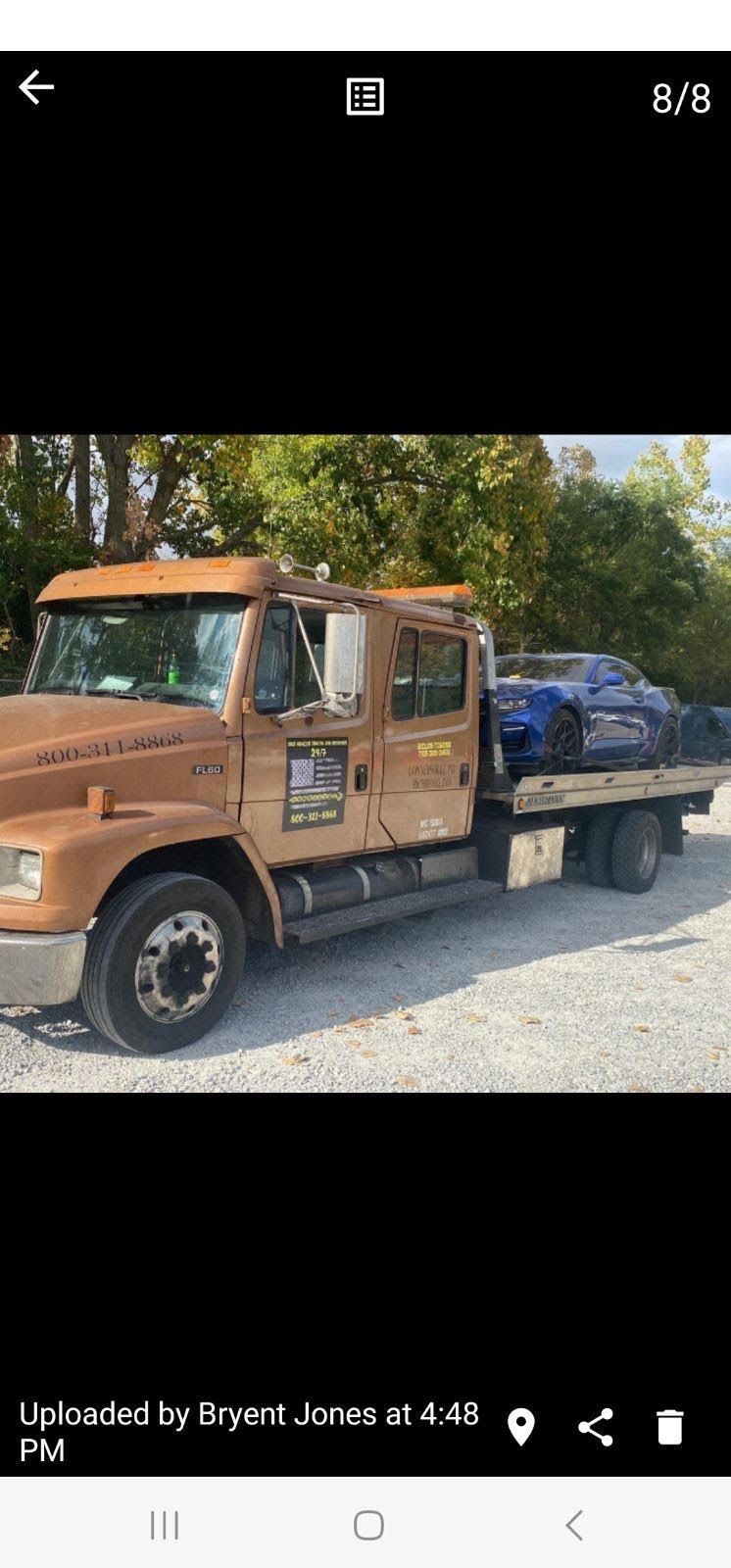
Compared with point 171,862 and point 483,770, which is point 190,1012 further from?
point 483,770

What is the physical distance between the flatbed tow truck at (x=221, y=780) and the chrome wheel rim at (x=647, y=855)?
2.26 metres

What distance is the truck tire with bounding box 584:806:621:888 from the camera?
9.73 metres

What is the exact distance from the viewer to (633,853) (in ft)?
31.7

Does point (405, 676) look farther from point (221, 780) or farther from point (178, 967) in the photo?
point (178, 967)

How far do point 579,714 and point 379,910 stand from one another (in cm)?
368

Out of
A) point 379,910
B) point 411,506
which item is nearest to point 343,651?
point 379,910

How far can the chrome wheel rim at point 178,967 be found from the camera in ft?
16.2

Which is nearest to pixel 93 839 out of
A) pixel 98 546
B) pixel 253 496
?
pixel 98 546

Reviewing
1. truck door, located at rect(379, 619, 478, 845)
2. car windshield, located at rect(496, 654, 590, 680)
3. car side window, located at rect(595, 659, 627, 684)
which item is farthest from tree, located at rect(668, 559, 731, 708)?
truck door, located at rect(379, 619, 478, 845)

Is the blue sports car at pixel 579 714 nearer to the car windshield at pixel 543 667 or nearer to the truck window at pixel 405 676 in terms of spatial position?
the car windshield at pixel 543 667

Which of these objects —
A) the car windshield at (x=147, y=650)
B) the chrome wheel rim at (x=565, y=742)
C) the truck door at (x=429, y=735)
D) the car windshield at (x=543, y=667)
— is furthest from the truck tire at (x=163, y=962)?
the car windshield at (x=543, y=667)

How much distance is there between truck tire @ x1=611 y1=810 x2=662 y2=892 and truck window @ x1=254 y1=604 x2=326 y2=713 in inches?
184

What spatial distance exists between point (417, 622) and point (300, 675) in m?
1.42

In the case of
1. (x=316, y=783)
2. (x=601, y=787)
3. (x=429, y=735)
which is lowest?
(x=601, y=787)
